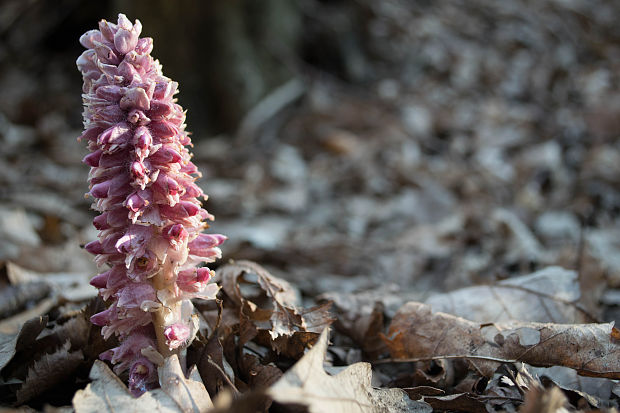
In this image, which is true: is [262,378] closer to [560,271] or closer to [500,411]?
[500,411]

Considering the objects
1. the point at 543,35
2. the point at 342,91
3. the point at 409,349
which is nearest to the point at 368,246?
the point at 409,349

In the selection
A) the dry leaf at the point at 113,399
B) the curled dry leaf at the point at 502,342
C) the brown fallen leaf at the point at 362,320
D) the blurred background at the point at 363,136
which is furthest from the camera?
the blurred background at the point at 363,136

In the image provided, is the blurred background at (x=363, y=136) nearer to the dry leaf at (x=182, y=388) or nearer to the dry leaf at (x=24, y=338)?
the dry leaf at (x=24, y=338)

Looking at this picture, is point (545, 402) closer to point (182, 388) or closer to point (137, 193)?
point (182, 388)

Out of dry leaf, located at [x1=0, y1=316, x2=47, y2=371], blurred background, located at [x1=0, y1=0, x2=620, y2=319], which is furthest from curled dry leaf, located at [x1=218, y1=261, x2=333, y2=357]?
blurred background, located at [x1=0, y1=0, x2=620, y2=319]

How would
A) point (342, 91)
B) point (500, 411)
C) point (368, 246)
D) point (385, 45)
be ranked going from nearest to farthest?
point (500, 411), point (368, 246), point (342, 91), point (385, 45)

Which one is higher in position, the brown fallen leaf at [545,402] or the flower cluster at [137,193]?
the flower cluster at [137,193]

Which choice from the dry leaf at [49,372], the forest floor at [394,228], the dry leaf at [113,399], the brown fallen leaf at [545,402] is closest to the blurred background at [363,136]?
the forest floor at [394,228]

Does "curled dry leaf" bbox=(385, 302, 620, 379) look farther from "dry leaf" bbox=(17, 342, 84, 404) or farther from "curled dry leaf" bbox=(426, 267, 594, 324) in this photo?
"dry leaf" bbox=(17, 342, 84, 404)
